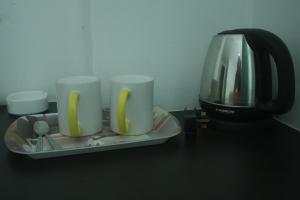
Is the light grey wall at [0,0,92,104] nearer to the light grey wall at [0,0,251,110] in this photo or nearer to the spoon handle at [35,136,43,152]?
the light grey wall at [0,0,251,110]

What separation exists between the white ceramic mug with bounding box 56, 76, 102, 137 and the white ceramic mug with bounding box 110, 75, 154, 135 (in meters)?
0.04

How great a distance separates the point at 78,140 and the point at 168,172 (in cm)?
20

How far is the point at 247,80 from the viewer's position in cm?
58

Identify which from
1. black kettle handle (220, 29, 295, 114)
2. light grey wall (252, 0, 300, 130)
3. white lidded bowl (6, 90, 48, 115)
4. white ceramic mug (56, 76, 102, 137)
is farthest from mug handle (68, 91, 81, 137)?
light grey wall (252, 0, 300, 130)

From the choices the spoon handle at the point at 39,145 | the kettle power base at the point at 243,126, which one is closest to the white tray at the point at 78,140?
the spoon handle at the point at 39,145

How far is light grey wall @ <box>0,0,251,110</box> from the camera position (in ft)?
2.38

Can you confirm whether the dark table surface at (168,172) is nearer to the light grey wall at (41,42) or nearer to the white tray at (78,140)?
the white tray at (78,140)

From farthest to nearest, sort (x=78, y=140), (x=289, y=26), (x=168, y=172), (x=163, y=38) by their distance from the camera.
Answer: (x=163, y=38) < (x=289, y=26) < (x=78, y=140) < (x=168, y=172)

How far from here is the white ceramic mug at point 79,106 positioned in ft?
1.61

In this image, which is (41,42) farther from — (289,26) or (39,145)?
(289,26)

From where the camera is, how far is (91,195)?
1.21 ft

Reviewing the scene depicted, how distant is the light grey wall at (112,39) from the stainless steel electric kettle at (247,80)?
0.19m

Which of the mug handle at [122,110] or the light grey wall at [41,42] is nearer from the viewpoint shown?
the mug handle at [122,110]

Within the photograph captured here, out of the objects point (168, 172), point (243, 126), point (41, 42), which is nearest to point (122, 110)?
point (168, 172)
